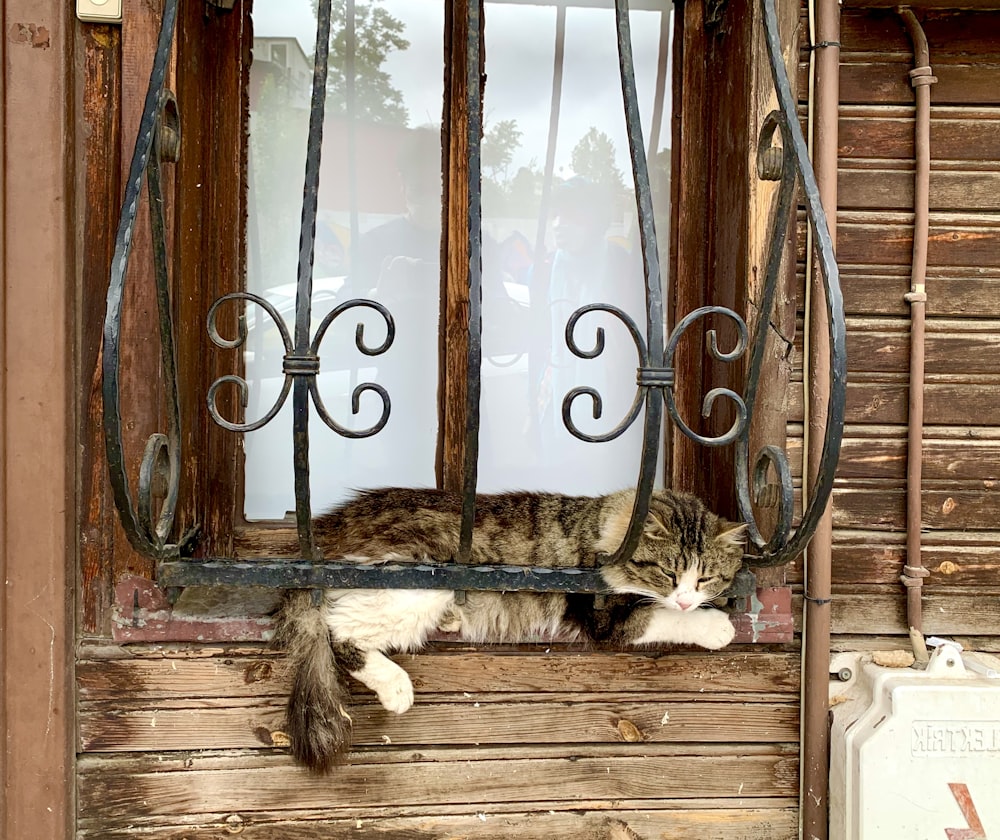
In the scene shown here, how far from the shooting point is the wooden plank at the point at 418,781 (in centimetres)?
163

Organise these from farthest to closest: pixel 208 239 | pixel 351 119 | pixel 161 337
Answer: pixel 351 119 < pixel 208 239 < pixel 161 337

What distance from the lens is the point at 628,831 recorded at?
173cm

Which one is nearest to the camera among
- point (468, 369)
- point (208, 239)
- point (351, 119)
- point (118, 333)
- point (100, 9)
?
point (118, 333)

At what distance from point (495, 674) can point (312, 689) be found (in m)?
0.40

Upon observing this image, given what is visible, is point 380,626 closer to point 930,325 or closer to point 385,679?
point 385,679

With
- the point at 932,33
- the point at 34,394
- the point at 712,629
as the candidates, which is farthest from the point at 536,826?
the point at 932,33

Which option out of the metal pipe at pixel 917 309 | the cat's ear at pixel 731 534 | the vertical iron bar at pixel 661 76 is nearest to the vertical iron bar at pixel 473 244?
the cat's ear at pixel 731 534

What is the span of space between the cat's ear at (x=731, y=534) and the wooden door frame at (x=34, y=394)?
1.35 metres

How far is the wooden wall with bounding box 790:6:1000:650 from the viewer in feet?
5.94

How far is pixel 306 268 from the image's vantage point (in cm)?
131

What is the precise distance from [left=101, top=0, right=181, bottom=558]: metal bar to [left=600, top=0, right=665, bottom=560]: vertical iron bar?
778 millimetres

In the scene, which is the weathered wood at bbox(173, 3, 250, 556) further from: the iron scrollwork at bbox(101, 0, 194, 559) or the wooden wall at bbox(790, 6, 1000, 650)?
the wooden wall at bbox(790, 6, 1000, 650)

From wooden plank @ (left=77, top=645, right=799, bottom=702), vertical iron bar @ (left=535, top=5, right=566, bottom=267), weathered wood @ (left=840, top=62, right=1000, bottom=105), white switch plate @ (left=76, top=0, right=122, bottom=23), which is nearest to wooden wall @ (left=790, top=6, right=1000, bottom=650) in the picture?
weathered wood @ (left=840, top=62, right=1000, bottom=105)

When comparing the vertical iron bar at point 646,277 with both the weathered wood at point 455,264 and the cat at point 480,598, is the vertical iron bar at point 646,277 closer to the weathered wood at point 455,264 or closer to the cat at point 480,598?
the cat at point 480,598
